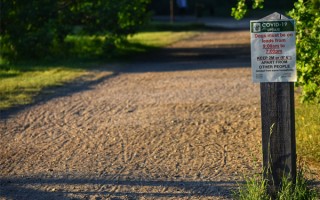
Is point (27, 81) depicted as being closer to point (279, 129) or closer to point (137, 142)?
point (137, 142)

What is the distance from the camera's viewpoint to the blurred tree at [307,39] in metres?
8.57

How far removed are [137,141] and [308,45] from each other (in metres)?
2.47

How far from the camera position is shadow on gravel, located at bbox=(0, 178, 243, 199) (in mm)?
7203

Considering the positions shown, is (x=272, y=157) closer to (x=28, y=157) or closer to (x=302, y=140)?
(x=302, y=140)

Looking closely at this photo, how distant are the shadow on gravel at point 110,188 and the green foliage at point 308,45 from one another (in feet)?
6.26

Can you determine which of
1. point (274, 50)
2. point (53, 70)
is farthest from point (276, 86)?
point (53, 70)

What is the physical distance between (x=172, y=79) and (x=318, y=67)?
7.27m

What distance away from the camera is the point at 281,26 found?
638 centimetres

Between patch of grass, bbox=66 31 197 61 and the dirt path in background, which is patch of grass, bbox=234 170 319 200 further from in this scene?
patch of grass, bbox=66 31 197 61

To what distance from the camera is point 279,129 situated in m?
6.47

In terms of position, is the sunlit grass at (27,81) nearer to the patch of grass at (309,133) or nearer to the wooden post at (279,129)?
the patch of grass at (309,133)

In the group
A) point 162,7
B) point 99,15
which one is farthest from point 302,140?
point 162,7

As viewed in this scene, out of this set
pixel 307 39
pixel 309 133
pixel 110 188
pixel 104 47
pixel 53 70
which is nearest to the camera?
pixel 110 188

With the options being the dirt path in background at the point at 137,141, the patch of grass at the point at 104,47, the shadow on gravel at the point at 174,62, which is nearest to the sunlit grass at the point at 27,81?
the shadow on gravel at the point at 174,62
